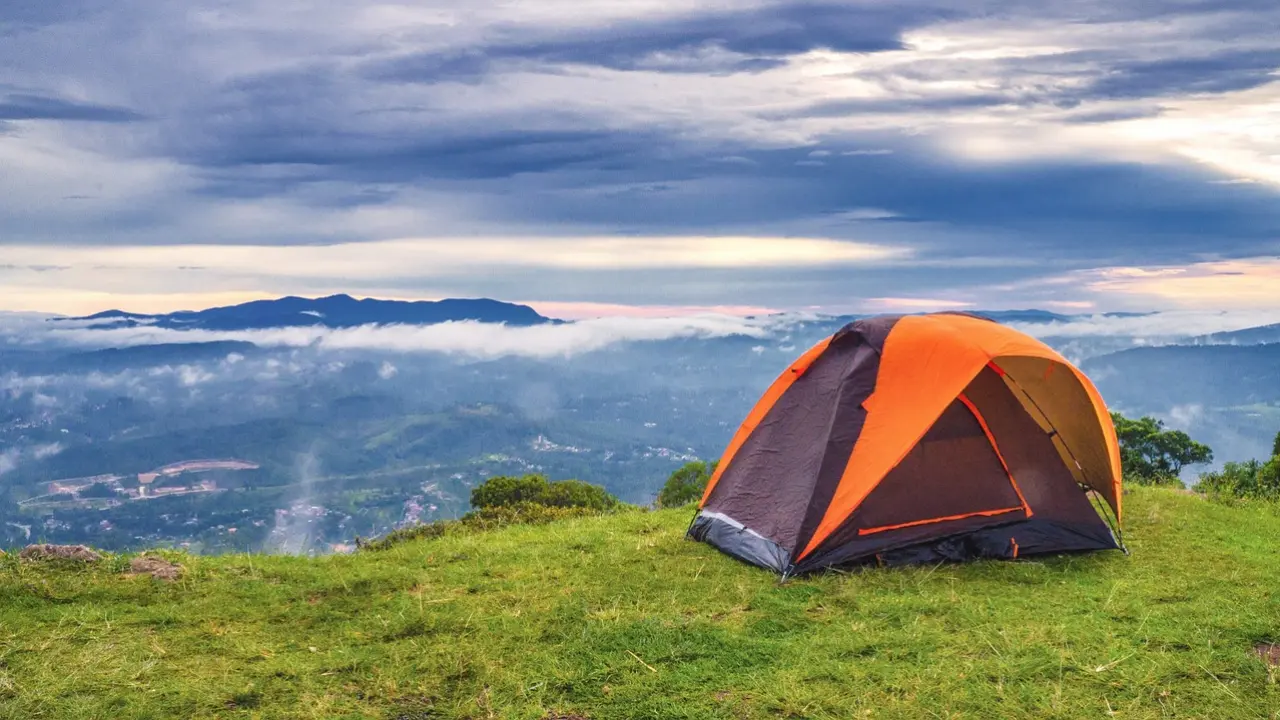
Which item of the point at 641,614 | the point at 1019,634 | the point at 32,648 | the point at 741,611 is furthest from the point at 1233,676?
the point at 32,648

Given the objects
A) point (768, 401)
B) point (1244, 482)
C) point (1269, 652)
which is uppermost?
point (768, 401)

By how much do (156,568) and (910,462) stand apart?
8624 millimetres

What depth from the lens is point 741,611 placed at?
8.73 m

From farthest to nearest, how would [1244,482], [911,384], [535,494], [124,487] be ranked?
[124,487], [535,494], [1244,482], [911,384]

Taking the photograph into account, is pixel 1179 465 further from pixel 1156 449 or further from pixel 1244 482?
pixel 1244 482

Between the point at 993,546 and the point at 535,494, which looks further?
the point at 535,494

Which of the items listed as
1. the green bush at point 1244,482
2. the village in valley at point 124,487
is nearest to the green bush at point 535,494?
the green bush at point 1244,482

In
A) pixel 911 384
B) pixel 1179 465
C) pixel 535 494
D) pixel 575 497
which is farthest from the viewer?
pixel 1179 465

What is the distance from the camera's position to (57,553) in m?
9.74

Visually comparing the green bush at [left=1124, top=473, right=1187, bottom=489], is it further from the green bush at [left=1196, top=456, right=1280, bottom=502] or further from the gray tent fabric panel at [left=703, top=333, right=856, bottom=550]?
the gray tent fabric panel at [left=703, top=333, right=856, bottom=550]

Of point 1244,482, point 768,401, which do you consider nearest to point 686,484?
point 768,401

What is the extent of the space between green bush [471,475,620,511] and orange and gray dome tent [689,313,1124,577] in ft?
29.6

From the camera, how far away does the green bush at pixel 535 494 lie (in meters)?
20.3

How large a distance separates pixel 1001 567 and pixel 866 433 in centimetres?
213
